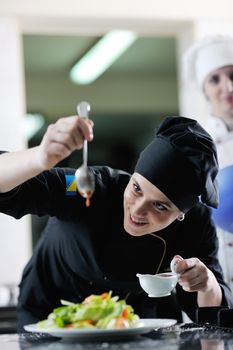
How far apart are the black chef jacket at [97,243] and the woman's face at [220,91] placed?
0.91 m

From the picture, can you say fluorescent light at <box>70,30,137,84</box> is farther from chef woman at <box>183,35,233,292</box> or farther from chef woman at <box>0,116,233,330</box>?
chef woman at <box>0,116,233,330</box>

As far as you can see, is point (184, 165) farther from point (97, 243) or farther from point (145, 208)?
point (97, 243)

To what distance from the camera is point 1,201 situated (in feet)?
6.34

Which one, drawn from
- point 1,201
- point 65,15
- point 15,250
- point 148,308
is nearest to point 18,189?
point 1,201

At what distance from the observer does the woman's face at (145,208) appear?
1.93 meters

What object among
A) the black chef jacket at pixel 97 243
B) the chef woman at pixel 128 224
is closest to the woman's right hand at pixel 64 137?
the chef woman at pixel 128 224

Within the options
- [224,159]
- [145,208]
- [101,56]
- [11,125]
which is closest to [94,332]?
[145,208]

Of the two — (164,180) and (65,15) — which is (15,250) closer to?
(65,15)

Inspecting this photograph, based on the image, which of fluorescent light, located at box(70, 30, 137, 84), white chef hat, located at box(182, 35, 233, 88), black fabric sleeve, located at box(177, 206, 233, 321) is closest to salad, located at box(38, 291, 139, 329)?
black fabric sleeve, located at box(177, 206, 233, 321)

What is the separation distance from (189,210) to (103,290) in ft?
1.15

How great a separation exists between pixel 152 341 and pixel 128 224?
1.42 feet

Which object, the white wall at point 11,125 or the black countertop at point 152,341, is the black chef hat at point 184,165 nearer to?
the black countertop at point 152,341

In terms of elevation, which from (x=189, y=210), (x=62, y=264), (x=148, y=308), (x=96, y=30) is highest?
(x=96, y=30)

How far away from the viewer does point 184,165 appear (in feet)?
6.35
